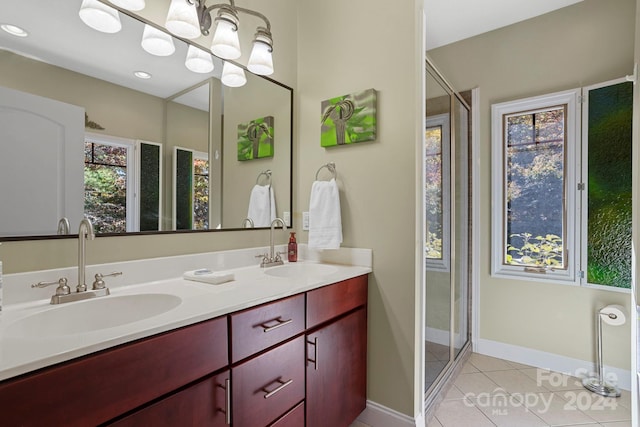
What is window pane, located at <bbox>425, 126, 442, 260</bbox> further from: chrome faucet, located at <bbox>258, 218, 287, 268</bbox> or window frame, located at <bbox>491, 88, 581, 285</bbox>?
chrome faucet, located at <bbox>258, 218, 287, 268</bbox>

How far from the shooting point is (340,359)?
1.51m

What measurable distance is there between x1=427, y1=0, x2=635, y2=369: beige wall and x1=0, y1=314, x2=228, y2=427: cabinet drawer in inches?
96.4

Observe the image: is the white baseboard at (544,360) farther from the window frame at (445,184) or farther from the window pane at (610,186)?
the window frame at (445,184)

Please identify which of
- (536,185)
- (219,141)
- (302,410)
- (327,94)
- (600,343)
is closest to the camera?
(302,410)

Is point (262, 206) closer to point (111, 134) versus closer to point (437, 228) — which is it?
Answer: point (111, 134)

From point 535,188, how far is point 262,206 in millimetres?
2140

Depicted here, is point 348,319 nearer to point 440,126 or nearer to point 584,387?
point 440,126

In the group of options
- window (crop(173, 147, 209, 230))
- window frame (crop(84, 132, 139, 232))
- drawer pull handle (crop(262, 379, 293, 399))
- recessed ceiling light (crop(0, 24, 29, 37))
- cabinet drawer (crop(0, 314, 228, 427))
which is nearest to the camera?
cabinet drawer (crop(0, 314, 228, 427))

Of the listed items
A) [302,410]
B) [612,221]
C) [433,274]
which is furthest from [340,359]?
[612,221]

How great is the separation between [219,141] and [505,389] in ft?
7.91

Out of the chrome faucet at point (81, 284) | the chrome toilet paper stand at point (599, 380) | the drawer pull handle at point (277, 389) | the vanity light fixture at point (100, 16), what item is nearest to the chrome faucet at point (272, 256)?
the drawer pull handle at point (277, 389)

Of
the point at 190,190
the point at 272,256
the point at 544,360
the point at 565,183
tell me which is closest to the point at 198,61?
the point at 190,190

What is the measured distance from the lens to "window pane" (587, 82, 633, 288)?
208 cm

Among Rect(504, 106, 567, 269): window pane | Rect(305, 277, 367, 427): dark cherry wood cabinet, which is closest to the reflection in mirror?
Rect(305, 277, 367, 427): dark cherry wood cabinet
